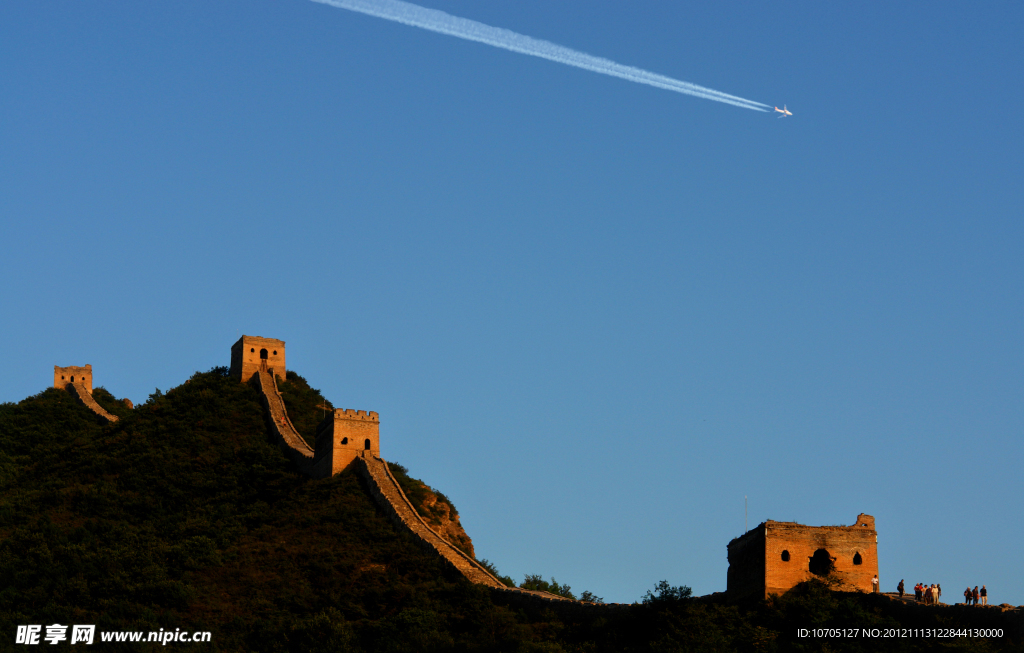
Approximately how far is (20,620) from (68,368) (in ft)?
169

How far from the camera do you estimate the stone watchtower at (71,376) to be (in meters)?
113

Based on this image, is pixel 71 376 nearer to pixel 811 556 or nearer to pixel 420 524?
pixel 420 524

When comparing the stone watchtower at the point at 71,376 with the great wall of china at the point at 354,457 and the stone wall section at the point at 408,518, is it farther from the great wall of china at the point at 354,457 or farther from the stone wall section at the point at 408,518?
the stone wall section at the point at 408,518

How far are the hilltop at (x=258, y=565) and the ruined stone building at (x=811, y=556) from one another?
0.80 m

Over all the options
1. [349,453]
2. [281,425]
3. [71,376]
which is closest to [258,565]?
[349,453]

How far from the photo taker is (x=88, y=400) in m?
108

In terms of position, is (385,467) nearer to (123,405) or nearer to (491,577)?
(491,577)

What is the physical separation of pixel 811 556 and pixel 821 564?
30.5 inches

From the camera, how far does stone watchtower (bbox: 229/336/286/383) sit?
94688mm

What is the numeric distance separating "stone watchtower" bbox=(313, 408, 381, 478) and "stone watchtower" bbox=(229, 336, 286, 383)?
58.6 feet

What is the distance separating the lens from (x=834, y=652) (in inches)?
1874

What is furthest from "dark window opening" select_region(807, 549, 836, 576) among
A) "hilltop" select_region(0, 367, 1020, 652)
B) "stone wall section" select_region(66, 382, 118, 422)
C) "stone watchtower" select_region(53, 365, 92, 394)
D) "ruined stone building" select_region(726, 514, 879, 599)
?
"stone watchtower" select_region(53, 365, 92, 394)

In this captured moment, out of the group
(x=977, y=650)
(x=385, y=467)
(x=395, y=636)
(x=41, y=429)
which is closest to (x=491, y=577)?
(x=395, y=636)

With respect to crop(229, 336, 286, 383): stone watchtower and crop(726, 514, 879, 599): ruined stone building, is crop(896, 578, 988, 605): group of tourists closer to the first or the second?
crop(726, 514, 879, 599): ruined stone building
